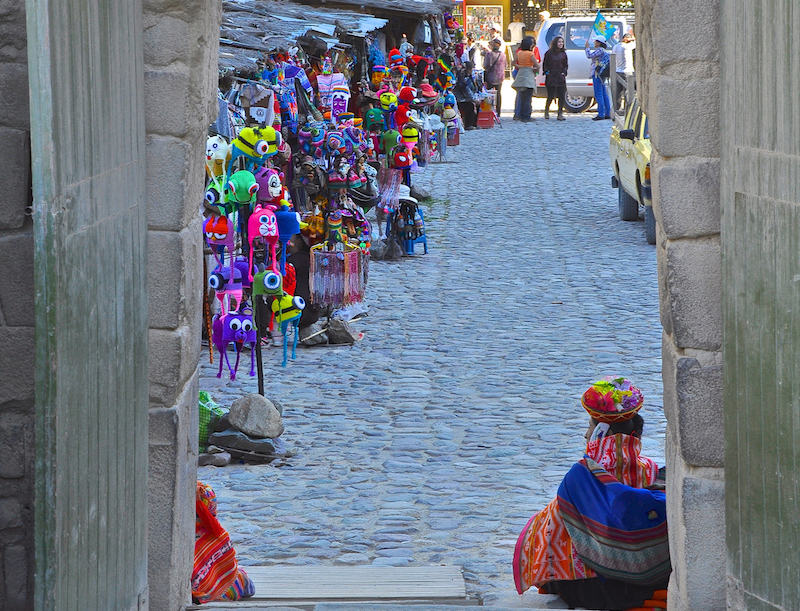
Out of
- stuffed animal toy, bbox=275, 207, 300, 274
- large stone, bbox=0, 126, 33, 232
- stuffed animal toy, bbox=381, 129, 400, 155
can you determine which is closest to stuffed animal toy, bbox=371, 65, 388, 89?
stuffed animal toy, bbox=381, 129, 400, 155

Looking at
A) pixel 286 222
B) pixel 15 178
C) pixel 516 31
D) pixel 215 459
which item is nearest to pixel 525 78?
pixel 516 31

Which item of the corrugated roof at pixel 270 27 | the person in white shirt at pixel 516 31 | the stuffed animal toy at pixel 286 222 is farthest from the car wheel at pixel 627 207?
the person in white shirt at pixel 516 31

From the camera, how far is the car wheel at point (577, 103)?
2833 cm

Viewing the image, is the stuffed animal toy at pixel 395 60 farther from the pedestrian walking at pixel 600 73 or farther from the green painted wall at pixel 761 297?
the green painted wall at pixel 761 297

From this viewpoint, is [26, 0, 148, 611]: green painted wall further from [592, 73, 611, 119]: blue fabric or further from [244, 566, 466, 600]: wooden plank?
[592, 73, 611, 119]: blue fabric

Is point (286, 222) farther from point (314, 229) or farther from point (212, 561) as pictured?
point (212, 561)

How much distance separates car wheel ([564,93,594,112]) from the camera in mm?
28328

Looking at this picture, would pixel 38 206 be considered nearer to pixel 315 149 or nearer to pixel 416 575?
pixel 416 575

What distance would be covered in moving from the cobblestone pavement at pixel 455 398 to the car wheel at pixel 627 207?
0.22 meters

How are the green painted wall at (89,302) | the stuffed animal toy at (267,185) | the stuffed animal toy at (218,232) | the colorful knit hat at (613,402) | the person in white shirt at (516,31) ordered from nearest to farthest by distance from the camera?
the green painted wall at (89,302) → the colorful knit hat at (613,402) → the stuffed animal toy at (218,232) → the stuffed animal toy at (267,185) → the person in white shirt at (516,31)

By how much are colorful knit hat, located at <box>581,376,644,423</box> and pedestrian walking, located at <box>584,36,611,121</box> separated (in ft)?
69.5

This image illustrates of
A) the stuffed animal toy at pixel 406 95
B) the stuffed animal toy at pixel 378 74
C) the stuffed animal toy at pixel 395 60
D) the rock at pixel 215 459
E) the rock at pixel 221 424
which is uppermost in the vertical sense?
the stuffed animal toy at pixel 395 60

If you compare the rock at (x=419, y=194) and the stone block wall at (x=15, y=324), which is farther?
the rock at (x=419, y=194)

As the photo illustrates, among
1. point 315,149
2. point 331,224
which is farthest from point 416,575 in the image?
point 315,149
